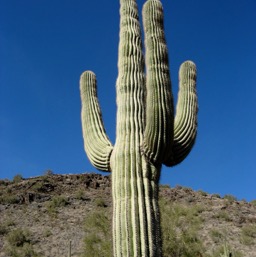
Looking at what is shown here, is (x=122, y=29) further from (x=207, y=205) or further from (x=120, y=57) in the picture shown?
(x=207, y=205)

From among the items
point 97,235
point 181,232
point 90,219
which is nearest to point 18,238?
point 90,219

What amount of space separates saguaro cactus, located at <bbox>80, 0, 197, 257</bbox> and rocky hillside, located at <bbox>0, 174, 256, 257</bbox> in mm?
12600

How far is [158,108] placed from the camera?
5.34 meters

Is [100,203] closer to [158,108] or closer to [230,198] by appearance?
[230,198]

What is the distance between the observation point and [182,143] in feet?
19.3

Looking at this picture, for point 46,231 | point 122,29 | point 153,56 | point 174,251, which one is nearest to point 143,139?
point 153,56

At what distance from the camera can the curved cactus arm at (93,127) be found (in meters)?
6.06

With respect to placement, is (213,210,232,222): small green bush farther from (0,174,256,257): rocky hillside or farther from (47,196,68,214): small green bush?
(47,196,68,214): small green bush

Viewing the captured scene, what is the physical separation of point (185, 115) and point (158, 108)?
40.9 inches

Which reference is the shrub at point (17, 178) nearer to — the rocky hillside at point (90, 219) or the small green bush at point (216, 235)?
the rocky hillside at point (90, 219)

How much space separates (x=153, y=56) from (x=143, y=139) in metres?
1.00

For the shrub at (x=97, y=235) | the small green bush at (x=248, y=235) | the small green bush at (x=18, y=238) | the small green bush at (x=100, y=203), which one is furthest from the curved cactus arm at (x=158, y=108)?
the small green bush at (x=100, y=203)

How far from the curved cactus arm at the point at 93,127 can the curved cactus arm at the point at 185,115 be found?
0.81 m

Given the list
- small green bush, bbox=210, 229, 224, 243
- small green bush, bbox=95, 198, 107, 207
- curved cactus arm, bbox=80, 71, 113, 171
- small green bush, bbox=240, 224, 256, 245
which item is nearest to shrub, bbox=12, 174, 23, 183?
small green bush, bbox=95, 198, 107, 207
